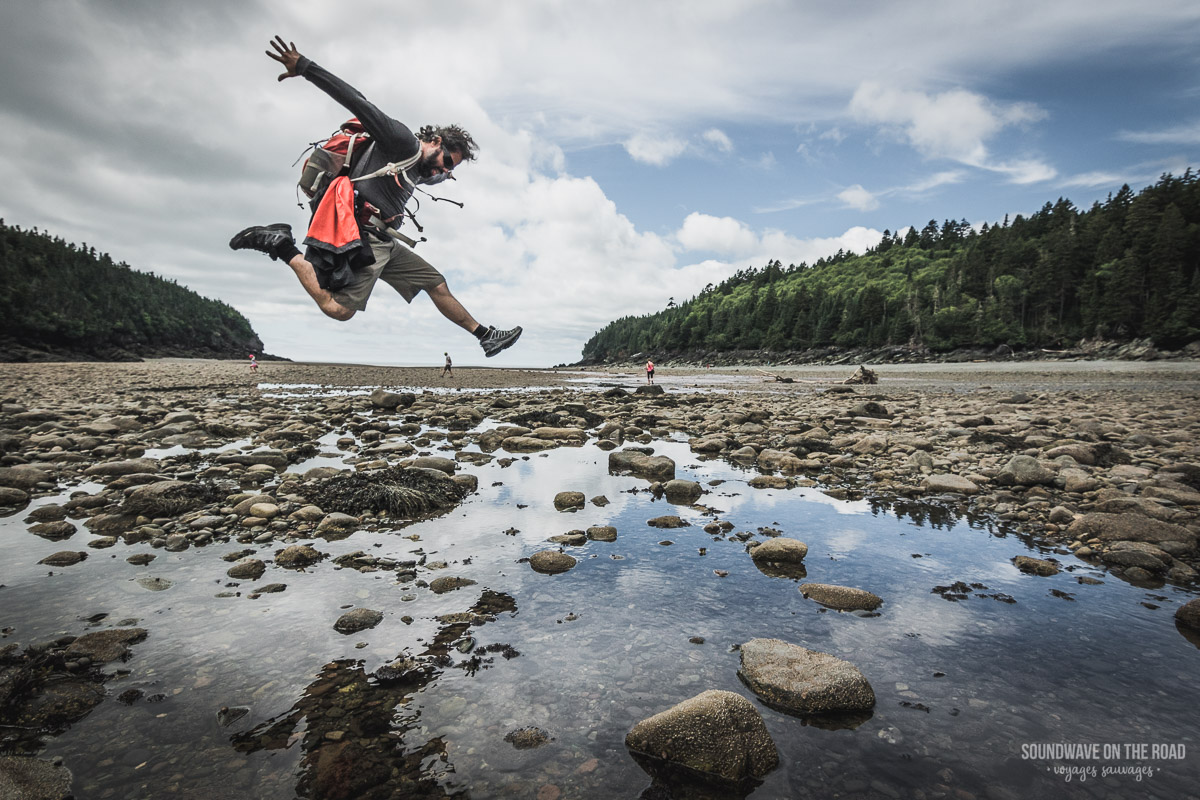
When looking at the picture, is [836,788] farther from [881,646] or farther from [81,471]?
[81,471]

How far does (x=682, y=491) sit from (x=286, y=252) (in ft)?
17.4

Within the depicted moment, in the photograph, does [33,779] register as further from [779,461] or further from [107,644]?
[779,461]

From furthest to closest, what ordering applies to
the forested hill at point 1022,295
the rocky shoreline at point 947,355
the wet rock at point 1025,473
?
1. the forested hill at point 1022,295
2. the rocky shoreline at point 947,355
3. the wet rock at point 1025,473

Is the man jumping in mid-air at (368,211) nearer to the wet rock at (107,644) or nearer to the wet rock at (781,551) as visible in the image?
the wet rock at (107,644)

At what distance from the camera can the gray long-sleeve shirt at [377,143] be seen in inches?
173

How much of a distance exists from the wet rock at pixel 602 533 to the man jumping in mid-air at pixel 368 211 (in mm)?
3515

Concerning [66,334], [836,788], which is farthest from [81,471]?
[66,334]

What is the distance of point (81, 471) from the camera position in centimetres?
668

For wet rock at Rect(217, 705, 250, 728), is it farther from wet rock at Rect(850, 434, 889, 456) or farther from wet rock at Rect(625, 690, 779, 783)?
wet rock at Rect(850, 434, 889, 456)

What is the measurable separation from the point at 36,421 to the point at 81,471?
5.96 m

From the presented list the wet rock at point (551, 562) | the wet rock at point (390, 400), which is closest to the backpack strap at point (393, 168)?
the wet rock at point (551, 562)

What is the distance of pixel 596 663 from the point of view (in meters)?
2.89

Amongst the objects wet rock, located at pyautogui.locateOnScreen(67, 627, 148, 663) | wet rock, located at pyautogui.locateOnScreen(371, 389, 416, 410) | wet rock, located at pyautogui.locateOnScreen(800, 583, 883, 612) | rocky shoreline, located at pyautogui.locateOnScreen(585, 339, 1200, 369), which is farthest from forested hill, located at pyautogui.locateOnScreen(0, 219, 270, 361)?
rocky shoreline, located at pyautogui.locateOnScreen(585, 339, 1200, 369)

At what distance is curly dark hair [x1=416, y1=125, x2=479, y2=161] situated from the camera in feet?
17.5
